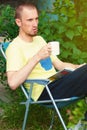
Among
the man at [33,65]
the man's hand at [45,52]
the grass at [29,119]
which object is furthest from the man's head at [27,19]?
the grass at [29,119]

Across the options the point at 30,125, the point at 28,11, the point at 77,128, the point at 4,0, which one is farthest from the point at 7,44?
the point at 4,0

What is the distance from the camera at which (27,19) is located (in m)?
4.80

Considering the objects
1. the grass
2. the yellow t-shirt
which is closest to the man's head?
the yellow t-shirt

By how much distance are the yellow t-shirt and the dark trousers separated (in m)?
0.18

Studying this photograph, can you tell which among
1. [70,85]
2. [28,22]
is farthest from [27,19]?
[70,85]

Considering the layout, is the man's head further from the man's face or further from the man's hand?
the man's hand

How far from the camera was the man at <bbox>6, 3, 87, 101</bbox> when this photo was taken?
4469mm

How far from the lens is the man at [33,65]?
4.47 meters

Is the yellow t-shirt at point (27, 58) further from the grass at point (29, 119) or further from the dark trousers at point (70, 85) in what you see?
the grass at point (29, 119)

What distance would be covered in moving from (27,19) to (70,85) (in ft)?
2.40

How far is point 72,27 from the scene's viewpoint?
19.1ft

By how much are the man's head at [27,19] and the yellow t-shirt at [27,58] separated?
0.11 m

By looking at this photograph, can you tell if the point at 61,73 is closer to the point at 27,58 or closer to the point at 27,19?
the point at 27,58

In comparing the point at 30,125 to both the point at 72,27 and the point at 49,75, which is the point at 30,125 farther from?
the point at 72,27
